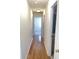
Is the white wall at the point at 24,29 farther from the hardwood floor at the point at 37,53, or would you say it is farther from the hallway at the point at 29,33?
the hardwood floor at the point at 37,53

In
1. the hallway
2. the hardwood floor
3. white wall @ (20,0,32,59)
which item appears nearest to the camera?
white wall @ (20,0,32,59)

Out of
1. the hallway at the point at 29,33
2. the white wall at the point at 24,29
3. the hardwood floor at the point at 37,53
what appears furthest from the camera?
the hardwood floor at the point at 37,53

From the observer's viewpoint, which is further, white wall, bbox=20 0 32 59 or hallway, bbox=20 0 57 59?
hallway, bbox=20 0 57 59

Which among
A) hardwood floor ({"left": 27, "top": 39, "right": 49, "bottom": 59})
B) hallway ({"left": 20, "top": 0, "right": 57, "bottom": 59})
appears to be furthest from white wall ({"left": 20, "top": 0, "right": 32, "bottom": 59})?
hardwood floor ({"left": 27, "top": 39, "right": 49, "bottom": 59})

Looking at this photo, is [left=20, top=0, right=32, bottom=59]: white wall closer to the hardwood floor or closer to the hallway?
the hallway

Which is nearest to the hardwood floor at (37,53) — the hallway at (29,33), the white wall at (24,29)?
the hallway at (29,33)

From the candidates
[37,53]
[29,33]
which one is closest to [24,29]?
[37,53]

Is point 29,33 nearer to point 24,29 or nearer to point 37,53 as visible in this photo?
point 37,53

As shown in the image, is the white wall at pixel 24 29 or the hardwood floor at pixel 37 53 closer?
the white wall at pixel 24 29

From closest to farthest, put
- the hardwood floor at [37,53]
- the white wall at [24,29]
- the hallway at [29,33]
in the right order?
the white wall at [24,29]
the hallway at [29,33]
the hardwood floor at [37,53]
